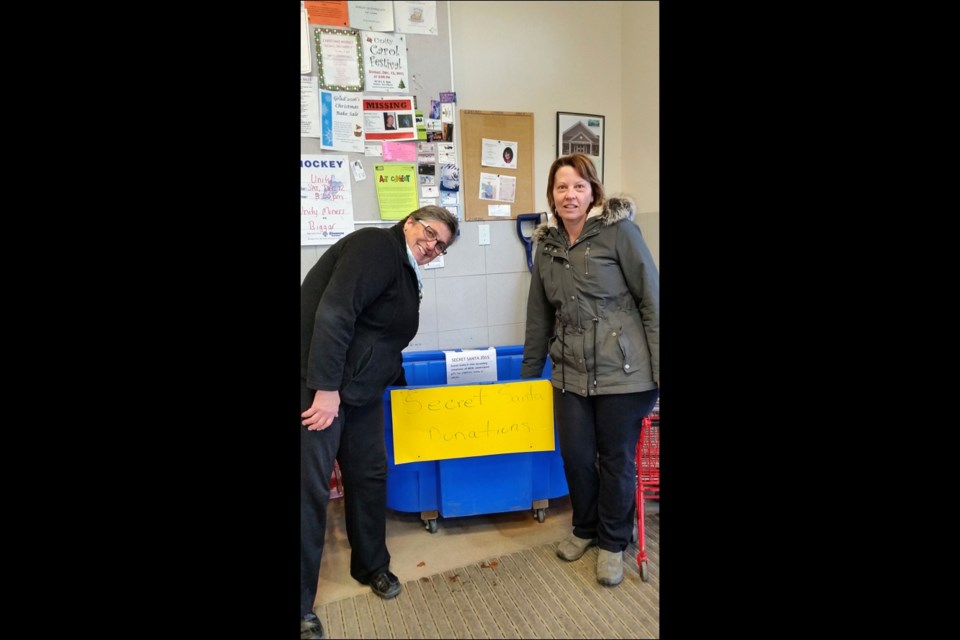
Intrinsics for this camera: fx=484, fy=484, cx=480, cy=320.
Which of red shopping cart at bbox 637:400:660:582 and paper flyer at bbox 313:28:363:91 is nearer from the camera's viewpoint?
red shopping cart at bbox 637:400:660:582

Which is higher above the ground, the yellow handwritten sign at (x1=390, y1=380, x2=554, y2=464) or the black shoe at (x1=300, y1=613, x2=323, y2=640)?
the yellow handwritten sign at (x1=390, y1=380, x2=554, y2=464)

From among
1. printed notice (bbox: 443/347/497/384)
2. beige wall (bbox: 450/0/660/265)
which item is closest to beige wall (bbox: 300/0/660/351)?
beige wall (bbox: 450/0/660/265)

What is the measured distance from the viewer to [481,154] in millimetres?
1482

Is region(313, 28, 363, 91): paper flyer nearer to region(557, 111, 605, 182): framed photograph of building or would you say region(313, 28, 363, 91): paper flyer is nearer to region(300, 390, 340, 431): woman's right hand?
region(557, 111, 605, 182): framed photograph of building

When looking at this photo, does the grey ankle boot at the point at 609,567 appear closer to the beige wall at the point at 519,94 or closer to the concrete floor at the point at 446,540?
the concrete floor at the point at 446,540

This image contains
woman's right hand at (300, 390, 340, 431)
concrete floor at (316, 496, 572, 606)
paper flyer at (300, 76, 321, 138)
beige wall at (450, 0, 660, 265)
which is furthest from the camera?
beige wall at (450, 0, 660, 265)

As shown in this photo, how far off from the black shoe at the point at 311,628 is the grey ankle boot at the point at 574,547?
455mm

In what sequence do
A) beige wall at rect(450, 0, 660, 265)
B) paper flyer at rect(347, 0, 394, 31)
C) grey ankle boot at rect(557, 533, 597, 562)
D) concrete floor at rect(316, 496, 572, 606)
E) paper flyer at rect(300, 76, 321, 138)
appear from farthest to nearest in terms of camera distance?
1. paper flyer at rect(347, 0, 394, 31)
2. beige wall at rect(450, 0, 660, 265)
3. paper flyer at rect(300, 76, 321, 138)
4. grey ankle boot at rect(557, 533, 597, 562)
5. concrete floor at rect(316, 496, 572, 606)

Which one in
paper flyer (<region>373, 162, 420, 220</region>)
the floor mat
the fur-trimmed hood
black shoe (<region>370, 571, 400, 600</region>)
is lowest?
the floor mat

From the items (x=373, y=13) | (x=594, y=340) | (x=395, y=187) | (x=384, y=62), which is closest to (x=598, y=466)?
(x=594, y=340)

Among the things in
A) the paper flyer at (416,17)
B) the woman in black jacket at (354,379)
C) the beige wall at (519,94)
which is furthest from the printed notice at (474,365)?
the paper flyer at (416,17)

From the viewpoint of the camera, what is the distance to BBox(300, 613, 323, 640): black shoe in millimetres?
763

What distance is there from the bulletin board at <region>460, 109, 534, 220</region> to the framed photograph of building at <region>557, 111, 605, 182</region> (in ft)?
0.34
